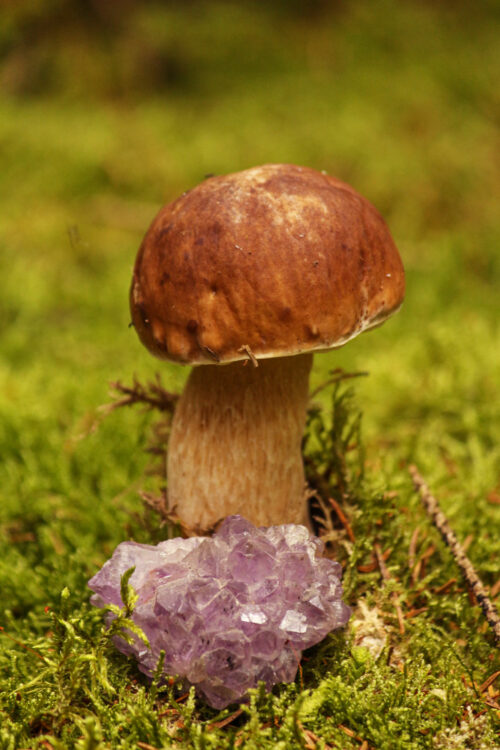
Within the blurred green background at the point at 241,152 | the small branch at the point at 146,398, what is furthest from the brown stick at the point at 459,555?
the small branch at the point at 146,398

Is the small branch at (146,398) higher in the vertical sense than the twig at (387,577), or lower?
higher

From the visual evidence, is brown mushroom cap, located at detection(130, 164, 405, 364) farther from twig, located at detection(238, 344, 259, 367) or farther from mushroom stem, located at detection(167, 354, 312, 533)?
mushroom stem, located at detection(167, 354, 312, 533)

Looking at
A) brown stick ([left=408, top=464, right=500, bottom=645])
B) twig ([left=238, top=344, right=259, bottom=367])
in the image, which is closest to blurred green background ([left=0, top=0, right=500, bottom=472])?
brown stick ([left=408, top=464, right=500, bottom=645])

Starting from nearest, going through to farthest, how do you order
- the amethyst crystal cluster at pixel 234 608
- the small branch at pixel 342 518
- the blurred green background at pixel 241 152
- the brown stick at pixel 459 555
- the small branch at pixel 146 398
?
the amethyst crystal cluster at pixel 234 608
the brown stick at pixel 459 555
the small branch at pixel 342 518
the small branch at pixel 146 398
the blurred green background at pixel 241 152

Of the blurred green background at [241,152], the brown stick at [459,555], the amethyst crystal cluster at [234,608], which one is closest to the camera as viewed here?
→ the amethyst crystal cluster at [234,608]

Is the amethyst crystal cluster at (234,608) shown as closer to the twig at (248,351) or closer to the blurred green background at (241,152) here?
the twig at (248,351)

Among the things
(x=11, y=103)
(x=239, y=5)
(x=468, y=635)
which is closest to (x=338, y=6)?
(x=239, y=5)
